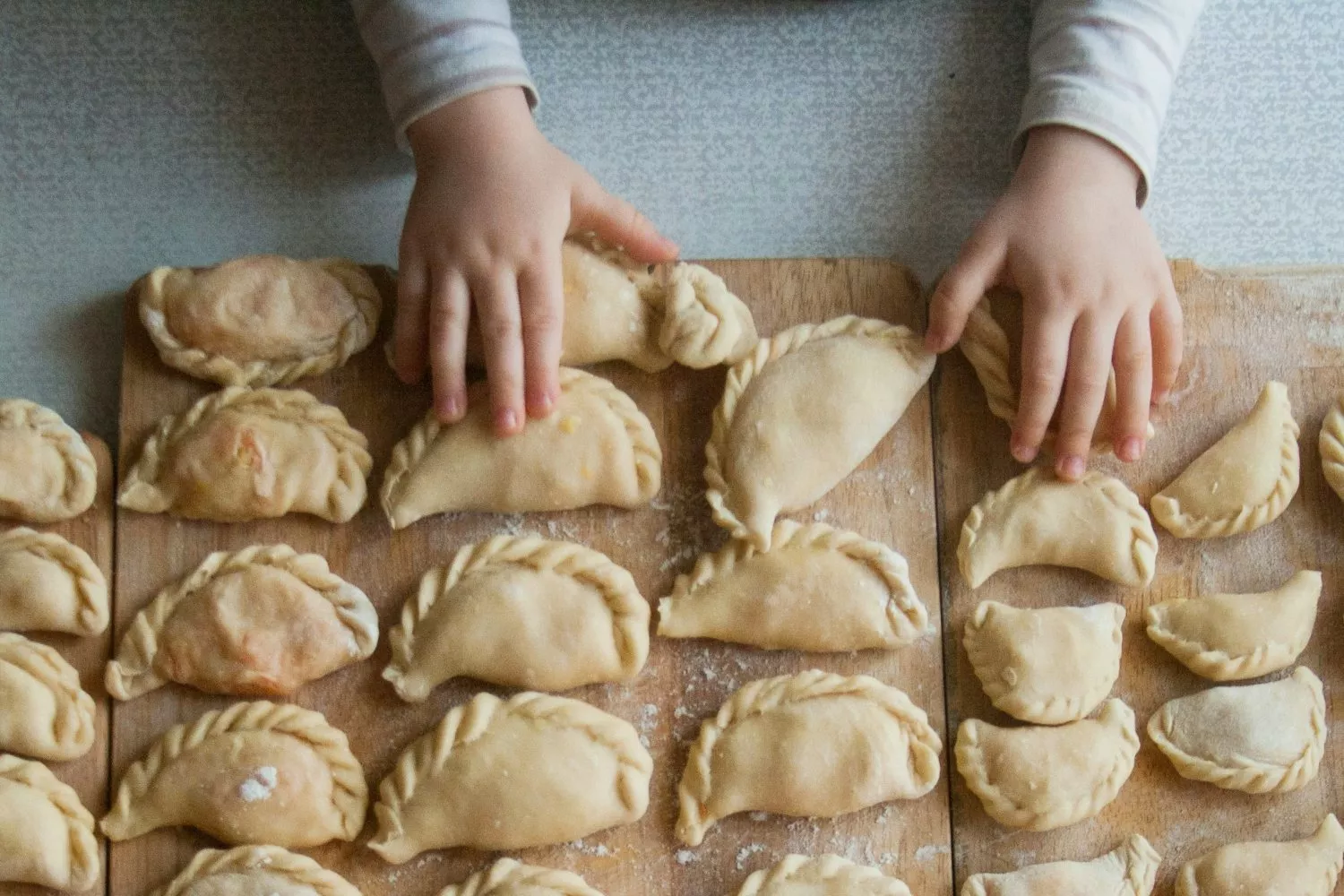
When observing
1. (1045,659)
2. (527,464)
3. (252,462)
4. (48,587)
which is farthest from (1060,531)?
(48,587)

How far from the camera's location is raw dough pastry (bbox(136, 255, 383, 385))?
3.84ft

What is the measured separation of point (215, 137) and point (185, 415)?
12.8 inches

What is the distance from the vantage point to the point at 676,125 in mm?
1351

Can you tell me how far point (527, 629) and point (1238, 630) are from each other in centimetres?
65

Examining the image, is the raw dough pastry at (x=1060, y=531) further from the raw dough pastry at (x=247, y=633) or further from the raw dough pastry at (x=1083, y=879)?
the raw dough pastry at (x=247, y=633)

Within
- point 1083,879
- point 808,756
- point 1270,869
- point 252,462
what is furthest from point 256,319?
point 1270,869

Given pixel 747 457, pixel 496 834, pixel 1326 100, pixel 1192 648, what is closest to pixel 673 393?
pixel 747 457

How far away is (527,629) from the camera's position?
1.14 metres

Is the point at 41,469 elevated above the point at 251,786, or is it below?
above

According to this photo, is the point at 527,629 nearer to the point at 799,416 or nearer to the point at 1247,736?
the point at 799,416

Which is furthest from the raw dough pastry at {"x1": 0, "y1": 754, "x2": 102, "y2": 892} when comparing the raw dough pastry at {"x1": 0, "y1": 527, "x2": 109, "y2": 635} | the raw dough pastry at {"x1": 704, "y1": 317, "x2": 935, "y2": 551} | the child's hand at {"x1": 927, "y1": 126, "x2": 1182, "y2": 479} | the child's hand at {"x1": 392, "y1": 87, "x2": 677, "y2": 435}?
the child's hand at {"x1": 927, "y1": 126, "x2": 1182, "y2": 479}

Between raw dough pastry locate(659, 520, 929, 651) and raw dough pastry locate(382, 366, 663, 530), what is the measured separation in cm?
10

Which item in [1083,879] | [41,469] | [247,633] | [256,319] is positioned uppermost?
[256,319]

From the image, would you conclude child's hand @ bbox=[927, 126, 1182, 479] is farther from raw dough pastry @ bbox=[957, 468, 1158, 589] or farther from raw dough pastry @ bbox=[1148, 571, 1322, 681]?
raw dough pastry @ bbox=[1148, 571, 1322, 681]
